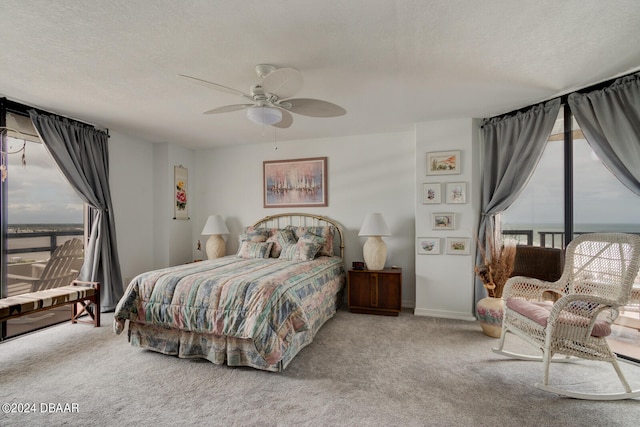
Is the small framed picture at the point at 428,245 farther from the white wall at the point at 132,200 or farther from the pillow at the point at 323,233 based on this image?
the white wall at the point at 132,200

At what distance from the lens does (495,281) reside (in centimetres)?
333

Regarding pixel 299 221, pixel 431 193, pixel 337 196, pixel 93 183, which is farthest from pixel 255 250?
pixel 431 193

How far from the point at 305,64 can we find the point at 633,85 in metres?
2.81

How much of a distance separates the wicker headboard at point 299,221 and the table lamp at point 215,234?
566 mm

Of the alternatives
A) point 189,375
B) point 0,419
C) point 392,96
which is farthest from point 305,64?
point 0,419

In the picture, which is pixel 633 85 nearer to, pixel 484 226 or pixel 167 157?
pixel 484 226

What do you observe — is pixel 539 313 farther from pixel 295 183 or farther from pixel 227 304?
pixel 295 183

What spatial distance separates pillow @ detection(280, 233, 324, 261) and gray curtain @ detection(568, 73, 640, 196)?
10.5 ft

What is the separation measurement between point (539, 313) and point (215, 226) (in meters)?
4.40

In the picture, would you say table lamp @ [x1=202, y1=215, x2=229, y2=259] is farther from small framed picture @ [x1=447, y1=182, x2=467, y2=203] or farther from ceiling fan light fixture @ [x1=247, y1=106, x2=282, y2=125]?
small framed picture @ [x1=447, y1=182, x2=467, y2=203]

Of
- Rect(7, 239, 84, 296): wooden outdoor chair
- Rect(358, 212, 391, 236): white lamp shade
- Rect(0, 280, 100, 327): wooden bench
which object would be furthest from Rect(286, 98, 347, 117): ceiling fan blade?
Rect(7, 239, 84, 296): wooden outdoor chair

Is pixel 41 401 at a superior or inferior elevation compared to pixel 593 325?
inferior

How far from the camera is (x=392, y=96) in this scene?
10.3ft

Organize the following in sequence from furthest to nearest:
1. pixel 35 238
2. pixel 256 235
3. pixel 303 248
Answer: pixel 256 235 → pixel 303 248 → pixel 35 238
